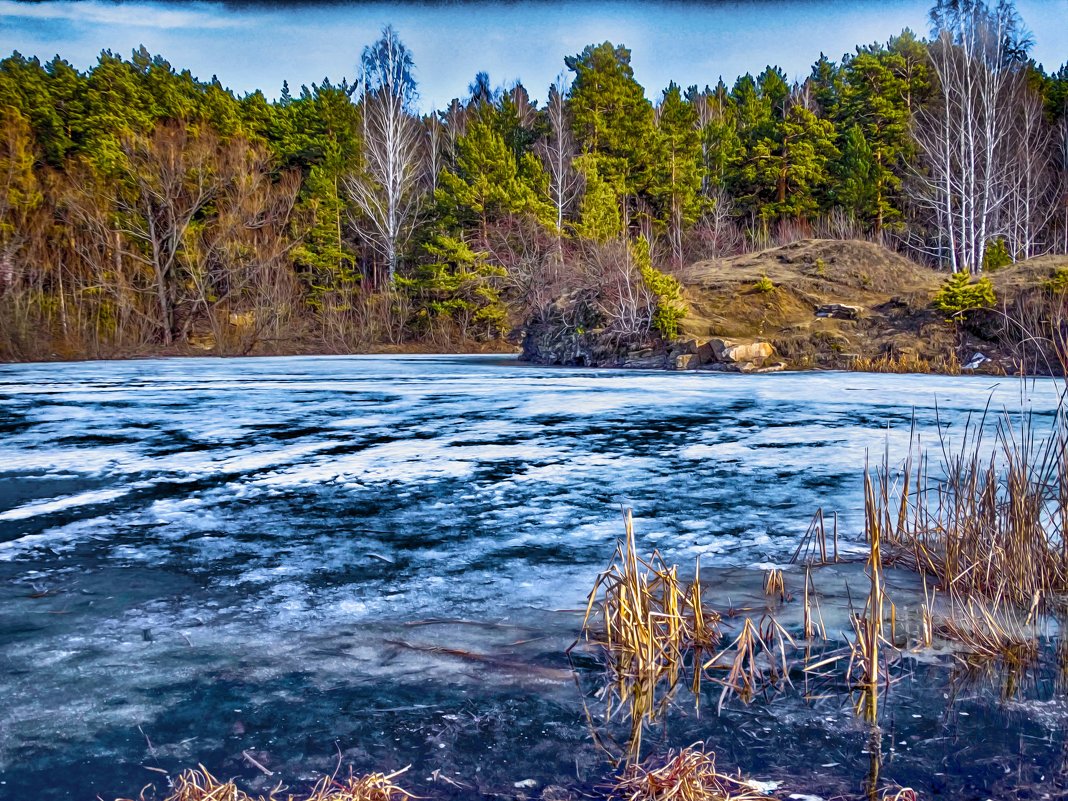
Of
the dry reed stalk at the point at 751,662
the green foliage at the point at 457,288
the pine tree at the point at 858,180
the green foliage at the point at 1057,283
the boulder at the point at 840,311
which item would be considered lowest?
the dry reed stalk at the point at 751,662

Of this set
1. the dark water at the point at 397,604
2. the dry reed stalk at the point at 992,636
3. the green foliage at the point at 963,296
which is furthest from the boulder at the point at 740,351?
the dry reed stalk at the point at 992,636

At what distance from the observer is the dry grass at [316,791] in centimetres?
172

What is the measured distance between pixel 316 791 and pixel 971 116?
97.8ft

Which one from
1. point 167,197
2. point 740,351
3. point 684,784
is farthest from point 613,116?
point 684,784

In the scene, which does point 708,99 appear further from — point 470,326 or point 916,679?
point 916,679

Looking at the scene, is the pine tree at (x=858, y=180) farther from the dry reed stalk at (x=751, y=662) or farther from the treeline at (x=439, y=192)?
the dry reed stalk at (x=751, y=662)

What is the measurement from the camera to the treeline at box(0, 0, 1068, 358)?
86.6 feet

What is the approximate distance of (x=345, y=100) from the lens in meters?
34.7

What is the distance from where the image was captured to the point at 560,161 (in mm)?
32594

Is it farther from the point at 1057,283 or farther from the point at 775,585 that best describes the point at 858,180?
the point at 775,585

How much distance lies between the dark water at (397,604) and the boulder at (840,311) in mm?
10843

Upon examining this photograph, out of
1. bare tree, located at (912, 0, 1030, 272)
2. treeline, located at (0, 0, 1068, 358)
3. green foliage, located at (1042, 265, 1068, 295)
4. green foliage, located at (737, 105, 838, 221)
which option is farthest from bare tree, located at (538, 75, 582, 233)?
green foliage, located at (1042, 265, 1068, 295)

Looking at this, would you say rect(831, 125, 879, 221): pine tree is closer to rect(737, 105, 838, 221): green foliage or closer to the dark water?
rect(737, 105, 838, 221): green foliage

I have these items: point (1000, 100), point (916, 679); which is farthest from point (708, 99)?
point (916, 679)
